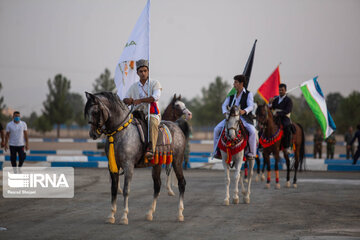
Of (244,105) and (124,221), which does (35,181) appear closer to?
(244,105)

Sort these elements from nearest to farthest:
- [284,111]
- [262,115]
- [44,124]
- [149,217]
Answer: [149,217]
[262,115]
[284,111]
[44,124]

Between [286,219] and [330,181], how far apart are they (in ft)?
25.2

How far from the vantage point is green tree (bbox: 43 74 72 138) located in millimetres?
70938

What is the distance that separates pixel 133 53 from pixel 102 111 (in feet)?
4.89

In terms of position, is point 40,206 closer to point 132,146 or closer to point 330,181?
point 132,146

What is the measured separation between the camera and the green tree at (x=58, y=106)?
7094cm

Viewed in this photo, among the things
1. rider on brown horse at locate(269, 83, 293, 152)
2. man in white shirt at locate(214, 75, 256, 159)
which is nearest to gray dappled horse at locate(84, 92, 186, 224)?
man in white shirt at locate(214, 75, 256, 159)

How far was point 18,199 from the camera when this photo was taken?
A: 1072 centimetres

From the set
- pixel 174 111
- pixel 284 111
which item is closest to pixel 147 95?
pixel 174 111

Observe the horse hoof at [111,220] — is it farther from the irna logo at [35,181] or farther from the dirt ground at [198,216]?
the irna logo at [35,181]

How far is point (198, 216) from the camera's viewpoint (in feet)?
28.6

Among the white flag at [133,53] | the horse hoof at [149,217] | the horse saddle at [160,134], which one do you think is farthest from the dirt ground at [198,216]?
the white flag at [133,53]

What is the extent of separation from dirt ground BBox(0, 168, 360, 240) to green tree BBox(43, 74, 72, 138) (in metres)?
60.0

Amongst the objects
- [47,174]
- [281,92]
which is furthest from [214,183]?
[47,174]
